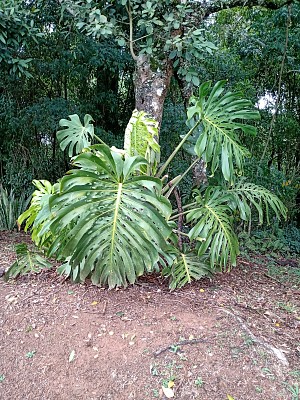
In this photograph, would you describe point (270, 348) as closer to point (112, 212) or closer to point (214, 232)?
point (214, 232)

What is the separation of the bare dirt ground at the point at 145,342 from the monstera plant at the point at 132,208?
0.18m

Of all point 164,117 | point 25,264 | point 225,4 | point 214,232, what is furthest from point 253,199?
point 164,117

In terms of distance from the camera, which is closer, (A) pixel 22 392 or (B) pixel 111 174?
(A) pixel 22 392

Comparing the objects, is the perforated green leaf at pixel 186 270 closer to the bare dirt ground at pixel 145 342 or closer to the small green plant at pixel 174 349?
→ the bare dirt ground at pixel 145 342

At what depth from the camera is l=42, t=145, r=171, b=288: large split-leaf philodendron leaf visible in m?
2.06

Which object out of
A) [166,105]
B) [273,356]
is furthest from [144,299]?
[166,105]

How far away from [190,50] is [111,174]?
4.66 ft

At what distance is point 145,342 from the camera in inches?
83.0

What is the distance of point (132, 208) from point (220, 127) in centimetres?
85

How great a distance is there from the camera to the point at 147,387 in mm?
1879

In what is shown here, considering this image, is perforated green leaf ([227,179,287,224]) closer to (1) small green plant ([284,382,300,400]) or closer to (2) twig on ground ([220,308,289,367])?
(2) twig on ground ([220,308,289,367])

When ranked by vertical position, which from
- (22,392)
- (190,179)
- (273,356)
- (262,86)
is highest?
(262,86)

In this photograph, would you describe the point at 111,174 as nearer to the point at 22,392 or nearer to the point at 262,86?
the point at 22,392

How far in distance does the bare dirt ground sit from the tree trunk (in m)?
1.47
